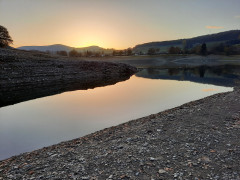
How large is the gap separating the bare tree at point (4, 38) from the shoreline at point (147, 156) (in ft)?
287

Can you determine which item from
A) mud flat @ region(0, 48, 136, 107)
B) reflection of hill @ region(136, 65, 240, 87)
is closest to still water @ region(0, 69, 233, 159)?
mud flat @ region(0, 48, 136, 107)

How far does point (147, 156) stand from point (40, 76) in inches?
1807

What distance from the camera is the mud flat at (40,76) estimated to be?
34.0m

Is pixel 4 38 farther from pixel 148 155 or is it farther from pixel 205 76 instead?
pixel 148 155

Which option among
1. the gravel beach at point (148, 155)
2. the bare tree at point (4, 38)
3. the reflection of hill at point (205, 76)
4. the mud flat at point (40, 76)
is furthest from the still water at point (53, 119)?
the bare tree at point (4, 38)

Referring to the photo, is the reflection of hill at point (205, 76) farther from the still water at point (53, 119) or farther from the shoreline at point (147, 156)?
the shoreline at point (147, 156)

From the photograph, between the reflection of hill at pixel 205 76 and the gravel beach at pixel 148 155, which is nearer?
the gravel beach at pixel 148 155

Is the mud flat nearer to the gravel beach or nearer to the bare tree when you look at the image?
the gravel beach

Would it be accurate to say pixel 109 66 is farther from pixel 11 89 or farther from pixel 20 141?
pixel 20 141

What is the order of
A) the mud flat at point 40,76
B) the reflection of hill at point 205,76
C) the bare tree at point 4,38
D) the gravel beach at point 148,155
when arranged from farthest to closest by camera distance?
the bare tree at point 4,38, the reflection of hill at point 205,76, the mud flat at point 40,76, the gravel beach at point 148,155

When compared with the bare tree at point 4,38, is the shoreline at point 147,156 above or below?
below

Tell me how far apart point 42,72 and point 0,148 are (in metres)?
41.7

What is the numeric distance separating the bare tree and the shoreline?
87381mm

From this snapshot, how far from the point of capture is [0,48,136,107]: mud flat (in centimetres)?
3397
